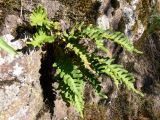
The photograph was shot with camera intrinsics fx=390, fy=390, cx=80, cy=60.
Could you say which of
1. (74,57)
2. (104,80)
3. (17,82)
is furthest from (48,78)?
(104,80)

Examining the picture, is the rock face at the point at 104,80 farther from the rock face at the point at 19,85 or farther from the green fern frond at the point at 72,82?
the green fern frond at the point at 72,82

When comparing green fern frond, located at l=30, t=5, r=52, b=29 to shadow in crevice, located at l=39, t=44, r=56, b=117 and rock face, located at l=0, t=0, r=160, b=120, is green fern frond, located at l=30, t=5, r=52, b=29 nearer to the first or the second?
rock face, located at l=0, t=0, r=160, b=120

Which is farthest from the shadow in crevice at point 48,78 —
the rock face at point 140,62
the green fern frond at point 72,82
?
the rock face at point 140,62

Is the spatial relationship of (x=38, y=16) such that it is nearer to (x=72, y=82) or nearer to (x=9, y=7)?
(x=9, y=7)

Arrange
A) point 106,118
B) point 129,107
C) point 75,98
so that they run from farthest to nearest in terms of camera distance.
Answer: point 129,107 < point 106,118 < point 75,98

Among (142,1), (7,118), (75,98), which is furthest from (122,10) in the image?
(7,118)

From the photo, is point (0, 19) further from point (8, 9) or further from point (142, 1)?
point (142, 1)
